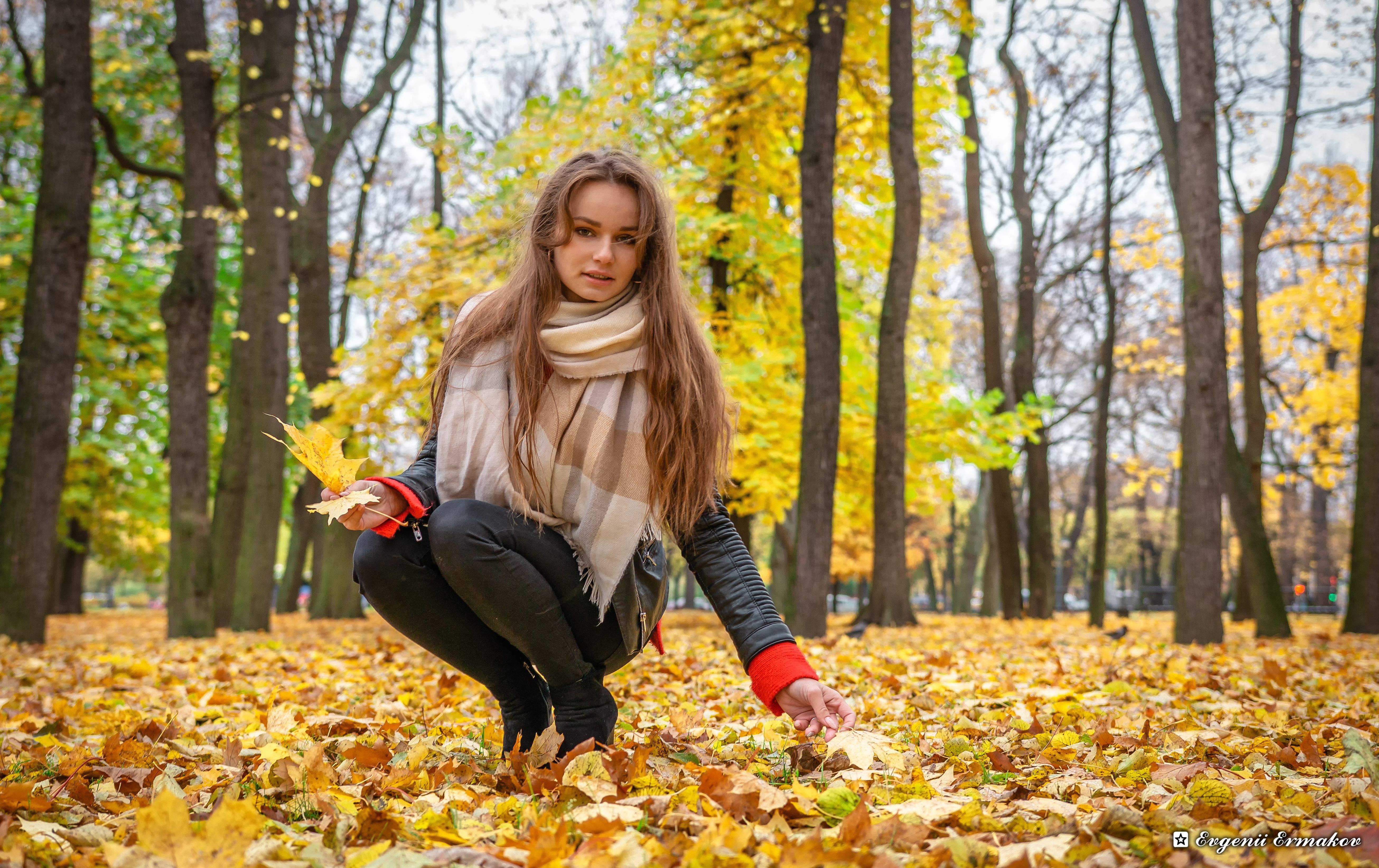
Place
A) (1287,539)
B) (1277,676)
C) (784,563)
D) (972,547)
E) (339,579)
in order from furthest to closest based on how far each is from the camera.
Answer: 1. (1287,539)
2. (972,547)
3. (784,563)
4. (339,579)
5. (1277,676)

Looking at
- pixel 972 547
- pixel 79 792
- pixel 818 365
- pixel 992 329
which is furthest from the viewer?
pixel 972 547

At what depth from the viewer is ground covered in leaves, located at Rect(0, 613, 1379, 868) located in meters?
1.42

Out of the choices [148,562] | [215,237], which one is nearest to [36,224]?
[215,237]

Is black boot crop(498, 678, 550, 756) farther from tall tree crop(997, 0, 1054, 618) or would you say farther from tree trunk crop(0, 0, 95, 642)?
tall tree crop(997, 0, 1054, 618)

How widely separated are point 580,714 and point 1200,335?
6128 millimetres

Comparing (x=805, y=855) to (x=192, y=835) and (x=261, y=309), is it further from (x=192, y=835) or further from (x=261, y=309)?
(x=261, y=309)

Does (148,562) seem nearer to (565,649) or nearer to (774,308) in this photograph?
(774,308)

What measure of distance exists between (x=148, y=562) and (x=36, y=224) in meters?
12.5

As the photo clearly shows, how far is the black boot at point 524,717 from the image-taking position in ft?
7.72

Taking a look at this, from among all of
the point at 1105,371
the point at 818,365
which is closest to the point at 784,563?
the point at 1105,371

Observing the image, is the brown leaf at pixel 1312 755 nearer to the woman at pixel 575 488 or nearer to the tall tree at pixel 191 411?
the woman at pixel 575 488

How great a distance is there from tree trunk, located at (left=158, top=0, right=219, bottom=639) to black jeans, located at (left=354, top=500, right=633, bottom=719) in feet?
18.0

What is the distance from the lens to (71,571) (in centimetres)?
1552

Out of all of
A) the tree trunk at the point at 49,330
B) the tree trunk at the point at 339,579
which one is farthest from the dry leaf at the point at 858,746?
the tree trunk at the point at 339,579
